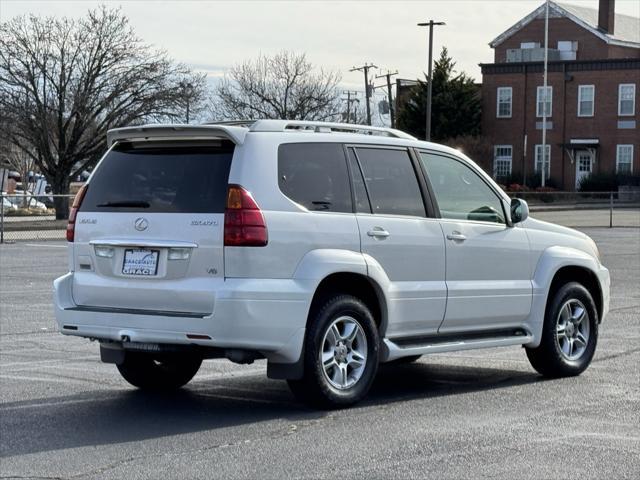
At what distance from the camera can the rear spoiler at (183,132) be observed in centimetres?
833

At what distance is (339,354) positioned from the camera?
28.2 ft

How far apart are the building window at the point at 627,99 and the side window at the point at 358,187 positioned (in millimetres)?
68632

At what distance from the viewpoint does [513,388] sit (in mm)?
9727

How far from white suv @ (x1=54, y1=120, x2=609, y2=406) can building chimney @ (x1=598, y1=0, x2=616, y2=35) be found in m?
78.1

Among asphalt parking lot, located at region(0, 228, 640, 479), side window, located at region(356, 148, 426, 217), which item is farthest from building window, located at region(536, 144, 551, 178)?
side window, located at region(356, 148, 426, 217)

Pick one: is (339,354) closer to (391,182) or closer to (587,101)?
(391,182)

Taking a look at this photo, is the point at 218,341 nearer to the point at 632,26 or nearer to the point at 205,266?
the point at 205,266

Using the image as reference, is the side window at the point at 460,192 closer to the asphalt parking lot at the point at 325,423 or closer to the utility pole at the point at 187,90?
the asphalt parking lot at the point at 325,423

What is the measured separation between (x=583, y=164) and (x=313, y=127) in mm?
70117

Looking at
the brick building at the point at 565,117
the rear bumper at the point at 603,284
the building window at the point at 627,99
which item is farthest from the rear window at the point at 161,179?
the building window at the point at 627,99

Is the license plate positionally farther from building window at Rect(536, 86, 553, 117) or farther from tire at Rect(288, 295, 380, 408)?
building window at Rect(536, 86, 553, 117)

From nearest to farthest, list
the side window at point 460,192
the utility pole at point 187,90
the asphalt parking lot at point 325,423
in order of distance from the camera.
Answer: the asphalt parking lot at point 325,423 < the side window at point 460,192 < the utility pole at point 187,90

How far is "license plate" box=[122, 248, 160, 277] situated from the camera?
327 inches

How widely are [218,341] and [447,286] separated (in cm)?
214
